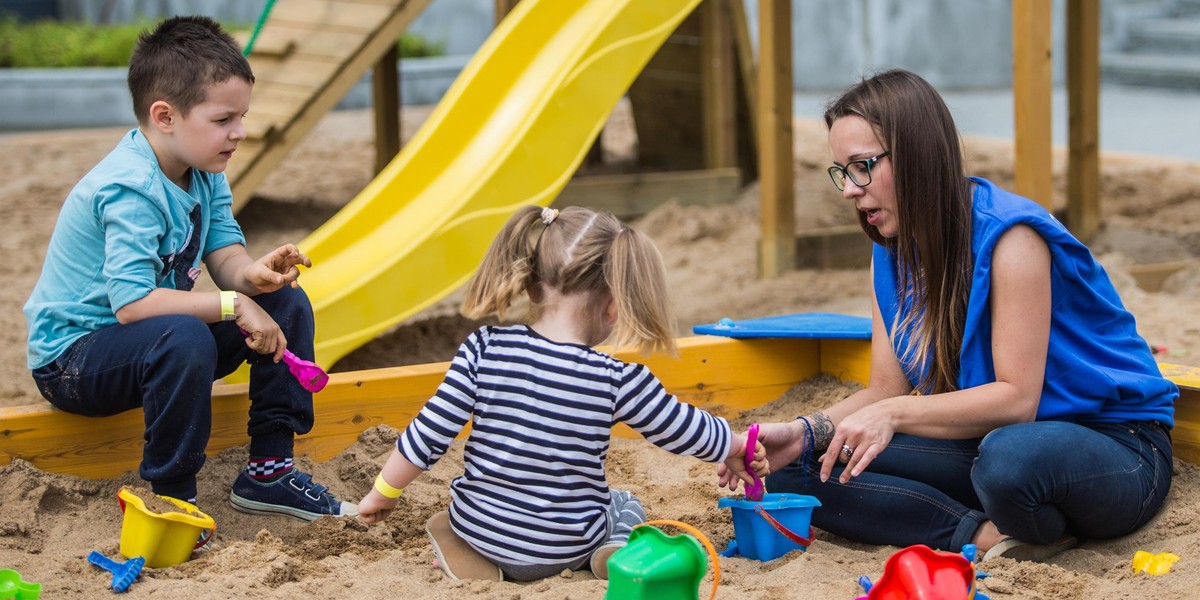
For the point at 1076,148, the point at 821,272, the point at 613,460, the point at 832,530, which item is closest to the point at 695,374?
the point at 613,460

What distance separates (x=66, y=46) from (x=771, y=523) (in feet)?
31.5

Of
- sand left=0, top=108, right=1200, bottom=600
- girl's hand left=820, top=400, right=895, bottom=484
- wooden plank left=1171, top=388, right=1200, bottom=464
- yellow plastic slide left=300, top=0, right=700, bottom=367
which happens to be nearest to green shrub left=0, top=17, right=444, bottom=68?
sand left=0, top=108, right=1200, bottom=600

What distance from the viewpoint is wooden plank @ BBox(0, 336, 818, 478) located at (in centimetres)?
266

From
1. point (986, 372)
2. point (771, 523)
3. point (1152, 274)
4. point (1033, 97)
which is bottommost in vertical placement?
point (1152, 274)

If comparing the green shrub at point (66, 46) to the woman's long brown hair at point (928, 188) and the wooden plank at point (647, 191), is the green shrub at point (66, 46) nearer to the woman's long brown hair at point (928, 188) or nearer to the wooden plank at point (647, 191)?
the wooden plank at point (647, 191)

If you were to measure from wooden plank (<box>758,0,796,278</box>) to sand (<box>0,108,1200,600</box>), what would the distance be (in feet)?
0.37

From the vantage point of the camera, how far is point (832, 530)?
2.54 meters

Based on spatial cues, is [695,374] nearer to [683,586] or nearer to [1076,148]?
[683,586]

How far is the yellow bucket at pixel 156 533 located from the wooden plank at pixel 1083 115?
3.99 m

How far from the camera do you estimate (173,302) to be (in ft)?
8.09

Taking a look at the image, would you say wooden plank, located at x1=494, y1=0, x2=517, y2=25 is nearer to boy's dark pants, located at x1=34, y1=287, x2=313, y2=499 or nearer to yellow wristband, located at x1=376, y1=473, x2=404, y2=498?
boy's dark pants, located at x1=34, y1=287, x2=313, y2=499

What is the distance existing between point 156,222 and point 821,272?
3058 mm

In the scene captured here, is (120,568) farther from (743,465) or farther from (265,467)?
(743,465)

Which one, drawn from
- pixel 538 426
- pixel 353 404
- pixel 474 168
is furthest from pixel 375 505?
pixel 474 168
